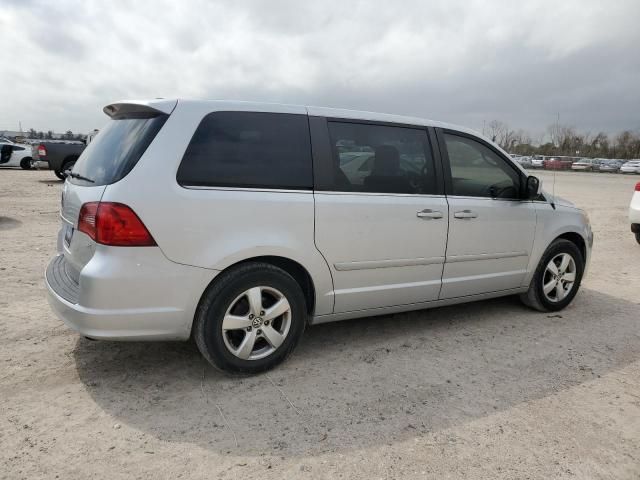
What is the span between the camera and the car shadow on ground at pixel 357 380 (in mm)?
2715

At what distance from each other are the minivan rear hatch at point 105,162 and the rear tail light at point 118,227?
98 millimetres

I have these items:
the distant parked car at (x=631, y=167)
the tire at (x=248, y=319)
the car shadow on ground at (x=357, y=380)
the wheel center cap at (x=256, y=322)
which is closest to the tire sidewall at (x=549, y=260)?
the car shadow on ground at (x=357, y=380)

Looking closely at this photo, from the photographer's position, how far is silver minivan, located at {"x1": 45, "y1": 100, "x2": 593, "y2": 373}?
9.36 feet

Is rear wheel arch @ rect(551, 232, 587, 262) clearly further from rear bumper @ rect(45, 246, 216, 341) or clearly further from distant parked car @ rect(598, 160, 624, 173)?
distant parked car @ rect(598, 160, 624, 173)

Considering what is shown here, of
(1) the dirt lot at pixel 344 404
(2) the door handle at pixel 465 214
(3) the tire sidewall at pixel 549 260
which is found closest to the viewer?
(1) the dirt lot at pixel 344 404

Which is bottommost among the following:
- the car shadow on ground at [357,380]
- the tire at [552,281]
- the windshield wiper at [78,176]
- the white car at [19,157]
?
the car shadow on ground at [357,380]

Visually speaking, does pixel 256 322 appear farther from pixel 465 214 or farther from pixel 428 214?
pixel 465 214

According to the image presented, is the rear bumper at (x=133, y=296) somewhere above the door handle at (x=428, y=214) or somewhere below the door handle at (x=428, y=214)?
below

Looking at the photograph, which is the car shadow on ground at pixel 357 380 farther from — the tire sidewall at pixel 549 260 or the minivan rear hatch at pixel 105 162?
the minivan rear hatch at pixel 105 162

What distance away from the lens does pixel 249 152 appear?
318 cm

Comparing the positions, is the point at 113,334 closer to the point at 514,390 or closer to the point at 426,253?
the point at 426,253

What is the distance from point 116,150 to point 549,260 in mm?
3952

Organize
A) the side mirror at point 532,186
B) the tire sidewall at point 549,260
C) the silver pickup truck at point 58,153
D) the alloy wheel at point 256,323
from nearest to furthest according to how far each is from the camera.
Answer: the alloy wheel at point 256,323 → the side mirror at point 532,186 → the tire sidewall at point 549,260 → the silver pickup truck at point 58,153

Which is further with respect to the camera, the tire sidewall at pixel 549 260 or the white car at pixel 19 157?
the white car at pixel 19 157
